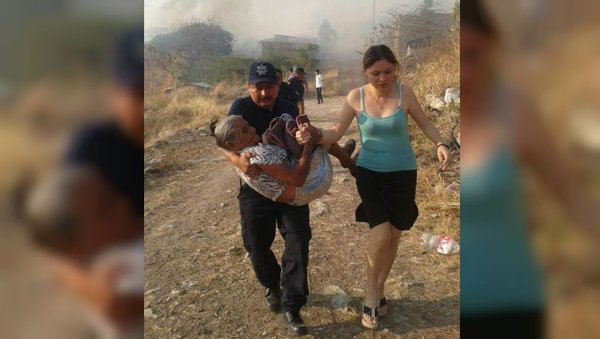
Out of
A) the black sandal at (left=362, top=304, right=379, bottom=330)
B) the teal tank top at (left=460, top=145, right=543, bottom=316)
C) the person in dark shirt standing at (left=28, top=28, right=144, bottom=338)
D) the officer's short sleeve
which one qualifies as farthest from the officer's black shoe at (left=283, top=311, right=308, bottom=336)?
the officer's short sleeve

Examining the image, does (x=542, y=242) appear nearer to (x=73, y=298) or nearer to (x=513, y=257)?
(x=513, y=257)

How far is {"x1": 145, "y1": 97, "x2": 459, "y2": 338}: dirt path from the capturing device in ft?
5.36

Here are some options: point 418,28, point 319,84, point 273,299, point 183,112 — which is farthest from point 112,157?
point 418,28

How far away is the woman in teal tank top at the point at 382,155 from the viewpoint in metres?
1.54

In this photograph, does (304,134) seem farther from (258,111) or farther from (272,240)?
(272,240)

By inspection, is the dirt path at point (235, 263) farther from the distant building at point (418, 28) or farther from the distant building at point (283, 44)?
the distant building at point (418, 28)

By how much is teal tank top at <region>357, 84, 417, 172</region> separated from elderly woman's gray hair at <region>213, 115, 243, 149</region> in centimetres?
42

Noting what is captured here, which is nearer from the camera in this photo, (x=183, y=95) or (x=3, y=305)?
(x=3, y=305)

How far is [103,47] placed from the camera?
1.31 meters

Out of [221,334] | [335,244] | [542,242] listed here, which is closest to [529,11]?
[542,242]

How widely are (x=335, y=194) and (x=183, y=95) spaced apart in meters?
0.63

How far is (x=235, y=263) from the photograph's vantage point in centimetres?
188

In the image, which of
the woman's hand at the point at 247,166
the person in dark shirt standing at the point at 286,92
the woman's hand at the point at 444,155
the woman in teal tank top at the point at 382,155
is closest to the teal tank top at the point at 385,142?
the woman in teal tank top at the point at 382,155

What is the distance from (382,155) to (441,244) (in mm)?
357
